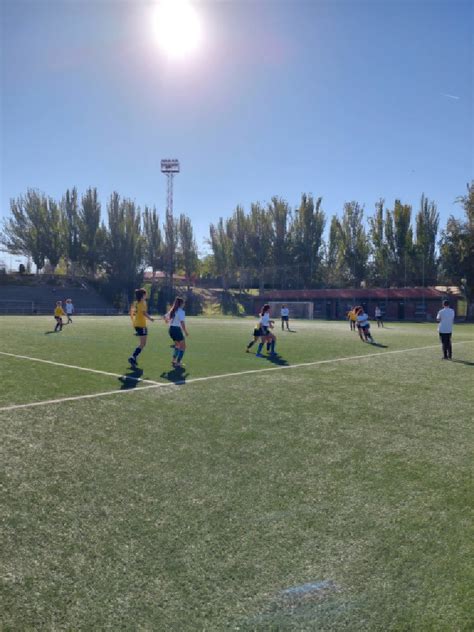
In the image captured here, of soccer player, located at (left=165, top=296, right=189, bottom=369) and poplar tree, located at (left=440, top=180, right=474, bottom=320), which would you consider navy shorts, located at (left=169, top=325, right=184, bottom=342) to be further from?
poplar tree, located at (left=440, top=180, right=474, bottom=320)

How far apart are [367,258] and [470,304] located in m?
19.8

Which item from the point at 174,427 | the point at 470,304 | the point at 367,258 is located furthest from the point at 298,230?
the point at 174,427

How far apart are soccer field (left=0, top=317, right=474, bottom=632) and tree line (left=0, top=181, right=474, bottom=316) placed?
2337 inches

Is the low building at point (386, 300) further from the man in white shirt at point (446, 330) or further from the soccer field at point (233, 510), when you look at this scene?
the soccer field at point (233, 510)

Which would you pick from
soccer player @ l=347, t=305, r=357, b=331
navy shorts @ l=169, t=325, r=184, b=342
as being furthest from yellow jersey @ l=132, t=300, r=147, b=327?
soccer player @ l=347, t=305, r=357, b=331

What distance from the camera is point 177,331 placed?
12406 millimetres

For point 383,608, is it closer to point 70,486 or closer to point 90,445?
point 70,486

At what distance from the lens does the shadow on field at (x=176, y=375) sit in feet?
32.9

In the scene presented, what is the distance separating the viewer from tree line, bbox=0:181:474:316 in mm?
65250

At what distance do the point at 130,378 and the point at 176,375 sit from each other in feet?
3.56

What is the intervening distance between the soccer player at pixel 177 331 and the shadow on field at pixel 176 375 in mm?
350

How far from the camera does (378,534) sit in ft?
13.0

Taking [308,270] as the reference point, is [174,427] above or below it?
below

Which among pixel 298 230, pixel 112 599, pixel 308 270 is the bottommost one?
pixel 112 599
